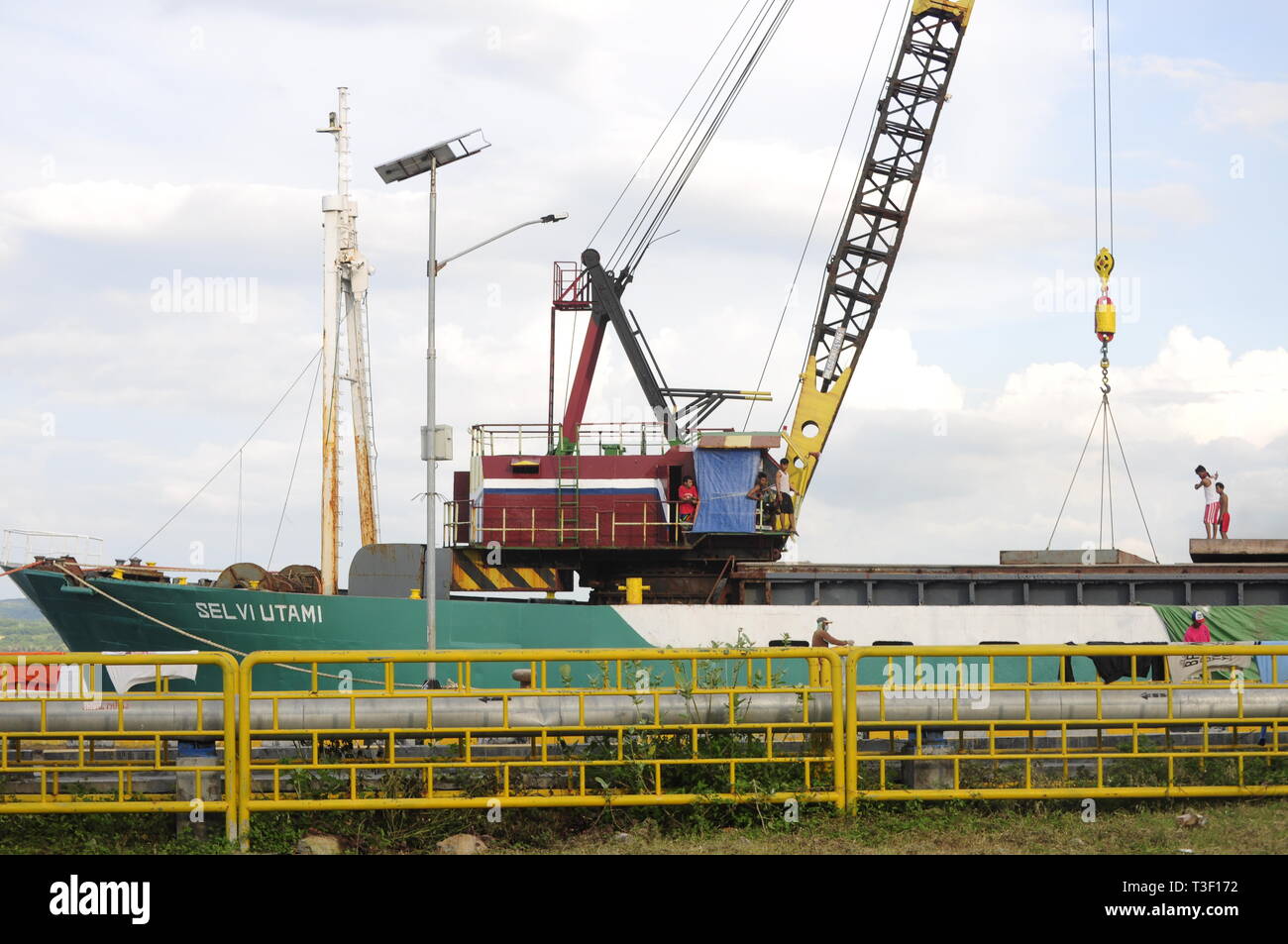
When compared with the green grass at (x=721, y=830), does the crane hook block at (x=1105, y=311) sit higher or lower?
higher

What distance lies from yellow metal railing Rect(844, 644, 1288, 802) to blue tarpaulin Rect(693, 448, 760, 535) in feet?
51.6

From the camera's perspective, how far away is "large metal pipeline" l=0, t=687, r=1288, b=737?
11.3m

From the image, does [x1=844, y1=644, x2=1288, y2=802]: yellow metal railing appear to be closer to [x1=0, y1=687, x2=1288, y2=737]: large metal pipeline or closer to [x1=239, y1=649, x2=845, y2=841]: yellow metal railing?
[x1=0, y1=687, x2=1288, y2=737]: large metal pipeline

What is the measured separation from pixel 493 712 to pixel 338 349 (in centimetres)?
2309

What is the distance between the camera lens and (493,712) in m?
11.4

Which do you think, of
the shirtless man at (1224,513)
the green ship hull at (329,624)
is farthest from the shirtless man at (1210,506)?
the green ship hull at (329,624)

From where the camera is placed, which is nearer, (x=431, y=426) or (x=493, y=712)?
(x=493, y=712)

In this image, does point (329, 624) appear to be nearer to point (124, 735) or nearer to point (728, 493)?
point (728, 493)

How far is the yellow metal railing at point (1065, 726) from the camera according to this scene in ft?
37.6

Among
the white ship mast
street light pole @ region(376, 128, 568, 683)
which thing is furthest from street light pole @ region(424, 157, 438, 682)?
the white ship mast

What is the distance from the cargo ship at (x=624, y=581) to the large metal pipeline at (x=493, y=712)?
1355 cm

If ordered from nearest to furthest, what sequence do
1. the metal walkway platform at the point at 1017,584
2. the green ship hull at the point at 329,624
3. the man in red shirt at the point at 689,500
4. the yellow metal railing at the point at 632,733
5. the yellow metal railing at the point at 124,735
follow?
the yellow metal railing at the point at 124,735 → the yellow metal railing at the point at 632,733 → the green ship hull at the point at 329,624 → the metal walkway platform at the point at 1017,584 → the man in red shirt at the point at 689,500

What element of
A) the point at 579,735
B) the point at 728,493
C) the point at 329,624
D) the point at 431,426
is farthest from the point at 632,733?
the point at 728,493

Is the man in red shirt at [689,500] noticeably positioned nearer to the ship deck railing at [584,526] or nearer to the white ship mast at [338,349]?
the ship deck railing at [584,526]
